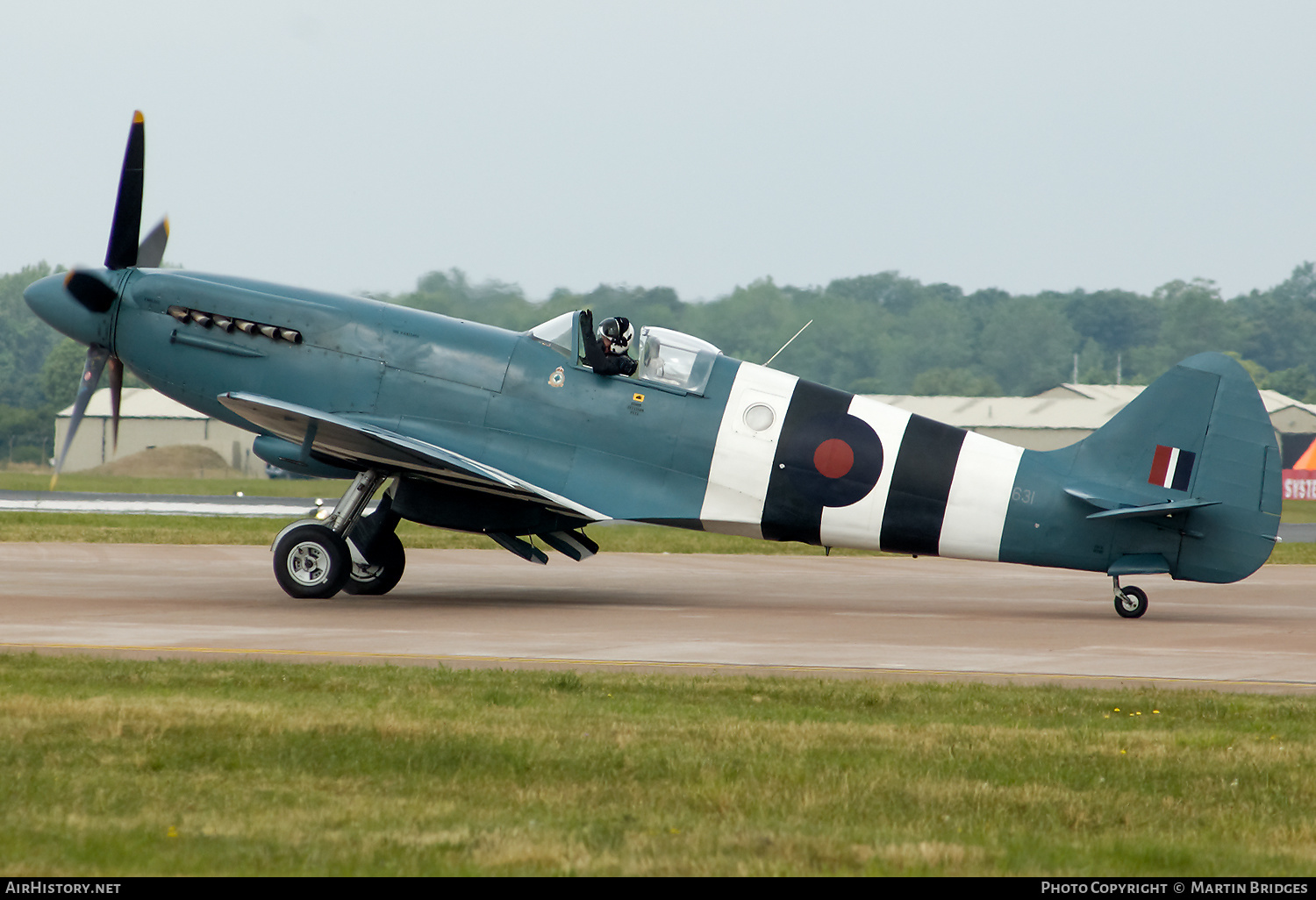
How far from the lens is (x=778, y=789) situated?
248 inches

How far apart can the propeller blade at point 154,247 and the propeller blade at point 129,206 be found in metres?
0.69

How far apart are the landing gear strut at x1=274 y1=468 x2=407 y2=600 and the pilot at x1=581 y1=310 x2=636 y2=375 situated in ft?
8.92

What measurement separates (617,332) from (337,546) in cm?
385

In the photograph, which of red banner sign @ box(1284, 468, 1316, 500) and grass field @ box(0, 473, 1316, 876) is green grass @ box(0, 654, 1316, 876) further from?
red banner sign @ box(1284, 468, 1316, 500)

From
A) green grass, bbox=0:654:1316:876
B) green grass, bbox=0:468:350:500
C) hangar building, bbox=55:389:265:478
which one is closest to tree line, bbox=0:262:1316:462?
hangar building, bbox=55:389:265:478

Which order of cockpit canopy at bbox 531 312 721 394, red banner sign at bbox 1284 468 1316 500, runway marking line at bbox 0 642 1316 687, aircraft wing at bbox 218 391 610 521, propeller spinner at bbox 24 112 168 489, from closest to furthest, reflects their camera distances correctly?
runway marking line at bbox 0 642 1316 687 < aircraft wing at bbox 218 391 610 521 < cockpit canopy at bbox 531 312 721 394 < propeller spinner at bbox 24 112 168 489 < red banner sign at bbox 1284 468 1316 500

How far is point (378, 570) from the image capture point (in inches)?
619

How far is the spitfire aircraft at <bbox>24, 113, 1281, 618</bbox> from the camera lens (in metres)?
14.2

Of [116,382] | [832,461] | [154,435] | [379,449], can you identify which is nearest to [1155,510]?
[832,461]

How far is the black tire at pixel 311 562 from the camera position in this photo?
1455 cm

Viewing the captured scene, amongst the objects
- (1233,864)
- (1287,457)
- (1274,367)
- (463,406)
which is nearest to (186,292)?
(463,406)

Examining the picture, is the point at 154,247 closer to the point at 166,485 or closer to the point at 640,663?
the point at 640,663

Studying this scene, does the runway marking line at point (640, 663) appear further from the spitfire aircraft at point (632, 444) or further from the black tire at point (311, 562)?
the black tire at point (311, 562)

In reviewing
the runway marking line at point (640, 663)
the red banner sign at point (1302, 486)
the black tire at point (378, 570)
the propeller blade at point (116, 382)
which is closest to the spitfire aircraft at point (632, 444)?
the black tire at point (378, 570)
